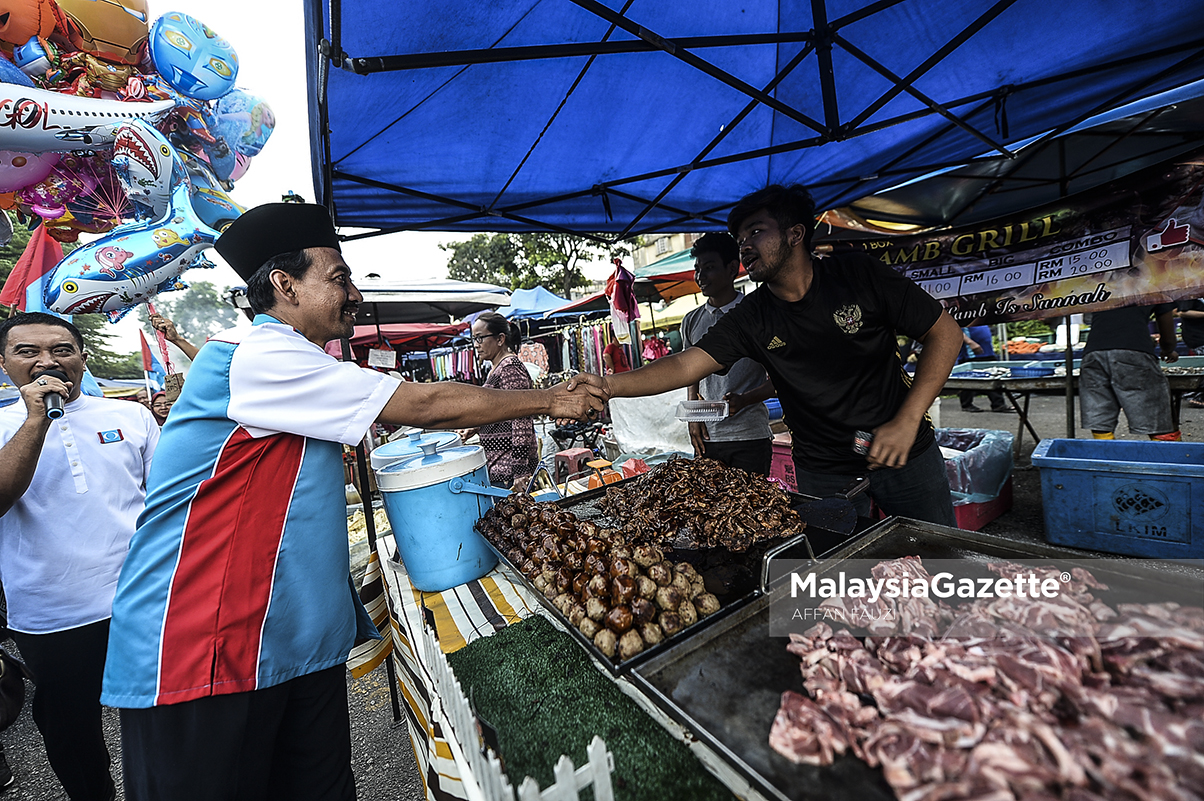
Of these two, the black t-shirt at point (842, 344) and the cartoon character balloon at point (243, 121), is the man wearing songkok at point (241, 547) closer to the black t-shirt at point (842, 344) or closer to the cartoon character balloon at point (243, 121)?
the black t-shirt at point (842, 344)

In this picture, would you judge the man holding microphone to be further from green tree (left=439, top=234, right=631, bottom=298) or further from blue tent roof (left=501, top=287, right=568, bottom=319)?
green tree (left=439, top=234, right=631, bottom=298)

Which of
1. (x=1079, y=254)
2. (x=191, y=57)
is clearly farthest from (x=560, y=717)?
(x=1079, y=254)

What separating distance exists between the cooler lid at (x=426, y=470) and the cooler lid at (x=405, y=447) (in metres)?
0.04

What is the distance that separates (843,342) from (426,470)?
2424 mm

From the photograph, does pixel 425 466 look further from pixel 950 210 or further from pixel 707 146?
pixel 950 210

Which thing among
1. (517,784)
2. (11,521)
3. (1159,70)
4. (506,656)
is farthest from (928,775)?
(1159,70)

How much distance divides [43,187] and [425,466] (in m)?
5.77

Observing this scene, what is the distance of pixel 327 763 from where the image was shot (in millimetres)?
2119

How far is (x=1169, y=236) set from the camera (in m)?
4.42

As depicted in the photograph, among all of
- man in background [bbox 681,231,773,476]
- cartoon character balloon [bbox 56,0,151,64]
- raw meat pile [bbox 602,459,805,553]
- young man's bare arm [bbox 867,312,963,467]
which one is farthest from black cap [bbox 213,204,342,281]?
cartoon character balloon [bbox 56,0,151,64]

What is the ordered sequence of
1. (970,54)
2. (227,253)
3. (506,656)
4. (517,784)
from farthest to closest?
(970,54), (227,253), (506,656), (517,784)

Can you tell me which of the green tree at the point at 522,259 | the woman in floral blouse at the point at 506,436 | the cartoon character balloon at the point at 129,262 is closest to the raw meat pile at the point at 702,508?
the woman in floral blouse at the point at 506,436

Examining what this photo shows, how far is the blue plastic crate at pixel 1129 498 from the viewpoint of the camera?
3.81 meters

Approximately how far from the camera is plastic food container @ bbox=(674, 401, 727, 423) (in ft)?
11.0
